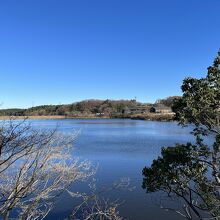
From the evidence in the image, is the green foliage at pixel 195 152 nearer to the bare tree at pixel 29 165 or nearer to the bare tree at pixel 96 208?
the bare tree at pixel 96 208

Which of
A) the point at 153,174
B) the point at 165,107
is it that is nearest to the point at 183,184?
the point at 153,174

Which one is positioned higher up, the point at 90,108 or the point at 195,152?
the point at 90,108

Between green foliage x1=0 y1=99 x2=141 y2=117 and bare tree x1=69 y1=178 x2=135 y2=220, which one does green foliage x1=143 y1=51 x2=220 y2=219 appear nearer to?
bare tree x1=69 y1=178 x2=135 y2=220

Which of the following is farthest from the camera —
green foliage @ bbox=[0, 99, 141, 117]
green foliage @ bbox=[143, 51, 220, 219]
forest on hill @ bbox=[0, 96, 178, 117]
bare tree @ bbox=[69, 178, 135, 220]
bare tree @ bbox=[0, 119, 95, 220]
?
green foliage @ bbox=[0, 99, 141, 117]

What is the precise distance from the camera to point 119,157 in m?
25.4

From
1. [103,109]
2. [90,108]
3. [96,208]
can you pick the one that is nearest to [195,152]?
[96,208]

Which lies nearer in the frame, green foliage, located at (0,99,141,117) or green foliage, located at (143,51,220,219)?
green foliage, located at (143,51,220,219)

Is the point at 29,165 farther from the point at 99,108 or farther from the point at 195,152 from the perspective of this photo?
the point at 99,108

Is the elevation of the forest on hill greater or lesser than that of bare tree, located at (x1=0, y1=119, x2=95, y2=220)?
greater

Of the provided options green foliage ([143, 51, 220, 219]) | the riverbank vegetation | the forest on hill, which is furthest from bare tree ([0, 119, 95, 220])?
the forest on hill

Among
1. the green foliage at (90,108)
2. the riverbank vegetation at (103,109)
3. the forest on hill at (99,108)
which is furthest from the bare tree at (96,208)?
the green foliage at (90,108)

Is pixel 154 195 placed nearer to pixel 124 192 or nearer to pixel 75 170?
pixel 124 192

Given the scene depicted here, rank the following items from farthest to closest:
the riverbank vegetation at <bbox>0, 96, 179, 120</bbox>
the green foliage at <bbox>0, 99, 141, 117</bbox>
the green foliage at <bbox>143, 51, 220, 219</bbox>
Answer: the green foliage at <bbox>0, 99, 141, 117</bbox>, the riverbank vegetation at <bbox>0, 96, 179, 120</bbox>, the green foliage at <bbox>143, 51, 220, 219</bbox>

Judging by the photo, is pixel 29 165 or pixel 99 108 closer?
pixel 29 165
